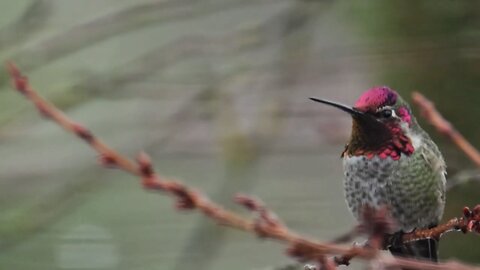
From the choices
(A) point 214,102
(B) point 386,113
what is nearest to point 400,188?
(B) point 386,113

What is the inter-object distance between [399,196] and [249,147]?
1.16 metres

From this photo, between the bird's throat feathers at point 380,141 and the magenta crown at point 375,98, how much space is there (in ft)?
0.24

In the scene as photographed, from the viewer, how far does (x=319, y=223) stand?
502cm

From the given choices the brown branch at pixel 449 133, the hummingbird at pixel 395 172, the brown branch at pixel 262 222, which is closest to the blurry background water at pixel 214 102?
the hummingbird at pixel 395 172

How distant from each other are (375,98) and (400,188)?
26 centimetres

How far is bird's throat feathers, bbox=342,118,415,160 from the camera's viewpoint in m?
2.61

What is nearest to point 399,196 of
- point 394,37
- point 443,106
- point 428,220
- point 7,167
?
point 428,220

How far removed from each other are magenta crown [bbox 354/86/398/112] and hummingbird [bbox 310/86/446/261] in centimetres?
4

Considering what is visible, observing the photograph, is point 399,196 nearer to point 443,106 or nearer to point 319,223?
point 443,106

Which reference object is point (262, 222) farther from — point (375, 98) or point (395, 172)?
point (395, 172)

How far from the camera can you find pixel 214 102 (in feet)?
12.0

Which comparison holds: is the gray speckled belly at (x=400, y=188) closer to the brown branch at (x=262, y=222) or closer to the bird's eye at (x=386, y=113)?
the bird's eye at (x=386, y=113)

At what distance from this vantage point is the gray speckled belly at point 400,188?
8.54ft

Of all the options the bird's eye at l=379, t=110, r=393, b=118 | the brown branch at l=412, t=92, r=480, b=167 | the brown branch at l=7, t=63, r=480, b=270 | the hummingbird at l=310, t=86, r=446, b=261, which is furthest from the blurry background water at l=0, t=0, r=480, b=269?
the brown branch at l=7, t=63, r=480, b=270
